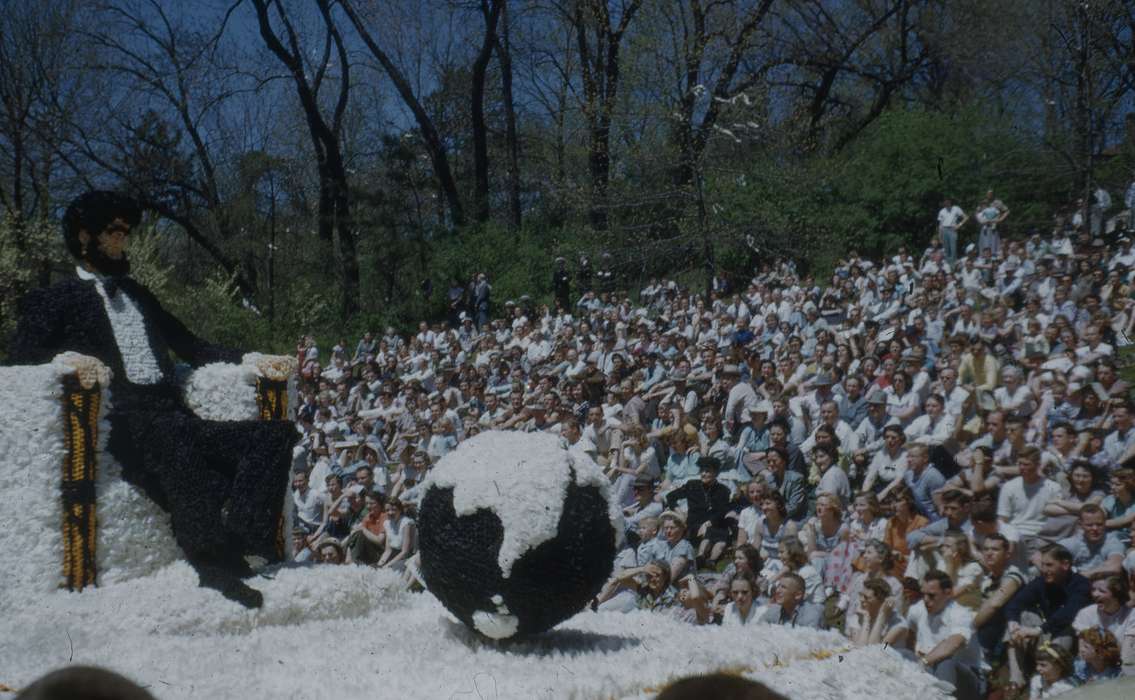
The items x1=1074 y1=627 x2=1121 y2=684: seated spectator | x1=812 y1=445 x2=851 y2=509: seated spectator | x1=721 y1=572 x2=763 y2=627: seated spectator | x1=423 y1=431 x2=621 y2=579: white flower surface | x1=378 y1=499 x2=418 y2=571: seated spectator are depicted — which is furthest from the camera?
x1=378 y1=499 x2=418 y2=571: seated spectator

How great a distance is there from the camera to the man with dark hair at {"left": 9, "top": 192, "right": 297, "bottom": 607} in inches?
205

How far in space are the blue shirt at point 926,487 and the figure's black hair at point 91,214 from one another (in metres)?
6.25

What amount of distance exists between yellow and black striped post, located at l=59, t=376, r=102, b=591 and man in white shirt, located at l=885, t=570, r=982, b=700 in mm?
4463

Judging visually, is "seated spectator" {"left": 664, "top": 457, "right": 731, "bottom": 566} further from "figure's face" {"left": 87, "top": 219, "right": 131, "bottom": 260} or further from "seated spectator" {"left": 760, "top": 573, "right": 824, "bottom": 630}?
"figure's face" {"left": 87, "top": 219, "right": 131, "bottom": 260}

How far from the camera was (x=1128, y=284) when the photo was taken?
1426 cm

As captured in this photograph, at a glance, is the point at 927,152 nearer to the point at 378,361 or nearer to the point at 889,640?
the point at 378,361

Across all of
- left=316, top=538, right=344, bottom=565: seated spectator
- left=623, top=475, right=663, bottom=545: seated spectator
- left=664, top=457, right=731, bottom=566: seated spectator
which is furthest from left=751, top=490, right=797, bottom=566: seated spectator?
left=316, top=538, right=344, bottom=565: seated spectator

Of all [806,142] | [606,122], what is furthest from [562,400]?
[806,142]

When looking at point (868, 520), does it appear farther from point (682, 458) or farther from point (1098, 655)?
point (682, 458)

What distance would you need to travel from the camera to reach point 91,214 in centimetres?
573

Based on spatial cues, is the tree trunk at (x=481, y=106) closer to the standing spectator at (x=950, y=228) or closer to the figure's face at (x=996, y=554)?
the standing spectator at (x=950, y=228)

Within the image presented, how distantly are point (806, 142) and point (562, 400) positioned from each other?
15.7 metres

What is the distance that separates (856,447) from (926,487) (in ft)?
5.75

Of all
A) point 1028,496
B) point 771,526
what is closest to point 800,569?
point 771,526
